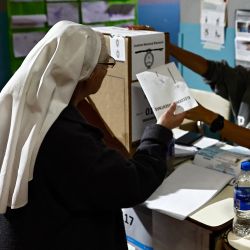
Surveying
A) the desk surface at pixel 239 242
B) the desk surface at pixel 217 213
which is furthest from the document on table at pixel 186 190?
the desk surface at pixel 239 242

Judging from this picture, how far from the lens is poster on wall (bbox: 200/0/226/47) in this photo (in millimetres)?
2479

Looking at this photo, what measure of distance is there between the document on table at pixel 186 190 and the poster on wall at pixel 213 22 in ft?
4.07

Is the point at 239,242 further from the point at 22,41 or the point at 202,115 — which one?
the point at 22,41

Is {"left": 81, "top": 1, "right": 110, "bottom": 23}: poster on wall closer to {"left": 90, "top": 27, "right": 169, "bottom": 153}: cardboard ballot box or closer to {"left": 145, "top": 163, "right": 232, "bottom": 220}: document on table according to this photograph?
{"left": 90, "top": 27, "right": 169, "bottom": 153}: cardboard ballot box

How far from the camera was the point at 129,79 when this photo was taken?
4.84ft

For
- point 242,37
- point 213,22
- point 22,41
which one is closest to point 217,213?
point 242,37

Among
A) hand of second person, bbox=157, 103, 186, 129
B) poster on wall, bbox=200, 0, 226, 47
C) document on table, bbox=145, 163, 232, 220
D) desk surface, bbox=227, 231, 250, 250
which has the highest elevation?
poster on wall, bbox=200, 0, 226, 47

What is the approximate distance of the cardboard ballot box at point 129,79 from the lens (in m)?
1.46

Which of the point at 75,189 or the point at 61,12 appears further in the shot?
the point at 61,12

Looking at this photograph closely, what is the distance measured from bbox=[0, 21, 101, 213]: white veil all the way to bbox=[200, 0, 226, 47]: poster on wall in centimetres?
167

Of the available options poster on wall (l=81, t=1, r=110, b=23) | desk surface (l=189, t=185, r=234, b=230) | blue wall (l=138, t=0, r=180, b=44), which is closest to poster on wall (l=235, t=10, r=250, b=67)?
blue wall (l=138, t=0, r=180, b=44)

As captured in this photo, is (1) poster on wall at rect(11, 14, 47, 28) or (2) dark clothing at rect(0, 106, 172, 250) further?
(1) poster on wall at rect(11, 14, 47, 28)

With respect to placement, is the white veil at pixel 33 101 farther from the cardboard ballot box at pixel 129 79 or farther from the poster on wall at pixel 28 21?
the poster on wall at pixel 28 21

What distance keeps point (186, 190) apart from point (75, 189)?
22.0 inches
